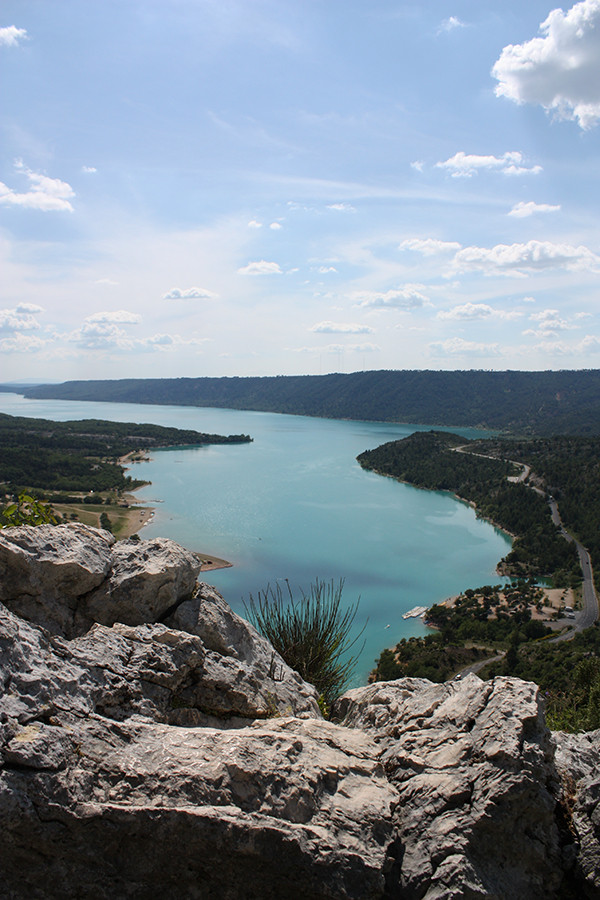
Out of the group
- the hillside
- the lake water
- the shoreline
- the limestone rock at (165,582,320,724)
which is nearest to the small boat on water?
the lake water

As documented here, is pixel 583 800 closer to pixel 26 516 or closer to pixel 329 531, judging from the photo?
pixel 26 516

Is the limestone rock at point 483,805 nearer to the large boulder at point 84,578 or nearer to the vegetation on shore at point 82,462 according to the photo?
the large boulder at point 84,578

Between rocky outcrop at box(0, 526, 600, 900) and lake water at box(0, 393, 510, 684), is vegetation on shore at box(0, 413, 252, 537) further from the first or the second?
rocky outcrop at box(0, 526, 600, 900)

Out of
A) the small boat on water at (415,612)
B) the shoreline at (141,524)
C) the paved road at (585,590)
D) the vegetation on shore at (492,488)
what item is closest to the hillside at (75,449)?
the shoreline at (141,524)

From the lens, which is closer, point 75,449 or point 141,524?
point 141,524

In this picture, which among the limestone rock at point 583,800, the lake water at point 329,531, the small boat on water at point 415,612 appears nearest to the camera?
the limestone rock at point 583,800

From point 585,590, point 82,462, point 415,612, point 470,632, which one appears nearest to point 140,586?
point 470,632
